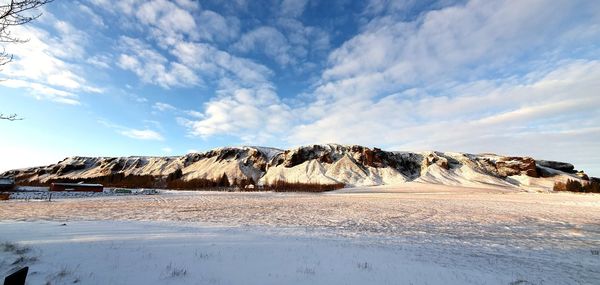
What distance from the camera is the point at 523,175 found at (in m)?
169

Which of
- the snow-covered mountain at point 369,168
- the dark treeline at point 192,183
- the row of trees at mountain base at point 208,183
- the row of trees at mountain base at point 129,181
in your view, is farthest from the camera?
the row of trees at mountain base at point 129,181

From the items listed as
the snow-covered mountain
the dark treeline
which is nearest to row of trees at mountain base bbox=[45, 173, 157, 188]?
the dark treeline

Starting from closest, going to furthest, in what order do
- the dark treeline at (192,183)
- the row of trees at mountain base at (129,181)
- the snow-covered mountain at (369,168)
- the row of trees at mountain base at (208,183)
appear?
the dark treeline at (192,183), the row of trees at mountain base at (208,183), the snow-covered mountain at (369,168), the row of trees at mountain base at (129,181)

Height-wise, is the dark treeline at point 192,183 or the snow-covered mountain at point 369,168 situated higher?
the snow-covered mountain at point 369,168

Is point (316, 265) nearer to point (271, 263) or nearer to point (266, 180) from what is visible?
point (271, 263)

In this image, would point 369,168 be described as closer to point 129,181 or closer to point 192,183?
point 192,183

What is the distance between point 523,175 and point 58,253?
204 m

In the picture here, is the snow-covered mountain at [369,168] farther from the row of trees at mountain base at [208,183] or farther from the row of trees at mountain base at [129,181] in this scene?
the row of trees at mountain base at [208,183]

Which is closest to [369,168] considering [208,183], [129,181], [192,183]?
[208,183]

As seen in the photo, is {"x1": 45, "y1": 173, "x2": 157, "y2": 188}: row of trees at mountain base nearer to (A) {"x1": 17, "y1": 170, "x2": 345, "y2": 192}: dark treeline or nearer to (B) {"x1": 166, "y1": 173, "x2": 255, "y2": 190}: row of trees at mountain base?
(A) {"x1": 17, "y1": 170, "x2": 345, "y2": 192}: dark treeline

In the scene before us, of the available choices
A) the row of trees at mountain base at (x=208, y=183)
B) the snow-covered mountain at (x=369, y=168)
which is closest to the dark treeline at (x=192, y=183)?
the row of trees at mountain base at (x=208, y=183)

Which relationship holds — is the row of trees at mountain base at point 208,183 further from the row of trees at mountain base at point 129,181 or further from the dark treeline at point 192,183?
the row of trees at mountain base at point 129,181

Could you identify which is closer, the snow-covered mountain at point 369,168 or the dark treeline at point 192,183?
the dark treeline at point 192,183

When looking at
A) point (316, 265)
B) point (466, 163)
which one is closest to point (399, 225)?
point (316, 265)
